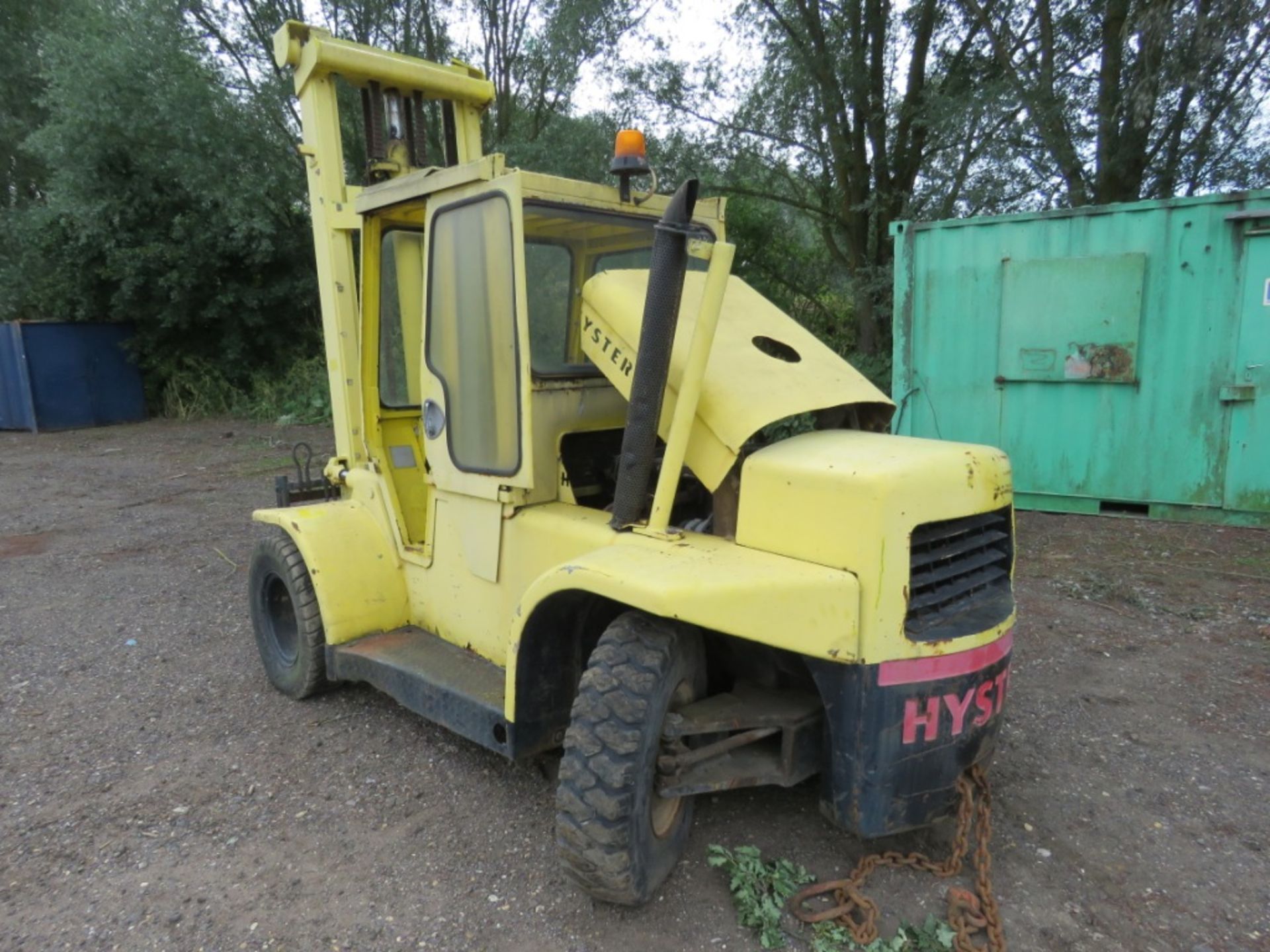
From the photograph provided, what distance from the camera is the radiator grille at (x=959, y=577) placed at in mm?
2416

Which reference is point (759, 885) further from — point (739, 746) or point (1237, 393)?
point (1237, 393)

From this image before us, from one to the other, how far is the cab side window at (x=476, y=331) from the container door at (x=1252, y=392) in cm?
584

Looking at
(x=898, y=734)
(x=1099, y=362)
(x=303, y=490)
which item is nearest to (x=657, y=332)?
(x=898, y=734)

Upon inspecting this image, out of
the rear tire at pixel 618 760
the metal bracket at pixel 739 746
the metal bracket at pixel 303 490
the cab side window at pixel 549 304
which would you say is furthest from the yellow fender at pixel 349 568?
the metal bracket at pixel 739 746

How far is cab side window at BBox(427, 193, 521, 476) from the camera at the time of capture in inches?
119

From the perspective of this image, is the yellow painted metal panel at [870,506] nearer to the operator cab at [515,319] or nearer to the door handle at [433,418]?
the operator cab at [515,319]

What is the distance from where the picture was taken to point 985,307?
23.5ft

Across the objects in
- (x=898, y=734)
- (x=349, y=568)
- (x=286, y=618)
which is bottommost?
(x=286, y=618)

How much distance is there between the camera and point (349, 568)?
374 centimetres

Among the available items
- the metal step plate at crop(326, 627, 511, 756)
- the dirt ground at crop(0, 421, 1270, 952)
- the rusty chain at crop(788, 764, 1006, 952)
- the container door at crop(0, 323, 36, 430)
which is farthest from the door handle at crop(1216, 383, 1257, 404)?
the container door at crop(0, 323, 36, 430)

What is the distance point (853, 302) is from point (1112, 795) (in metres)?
8.69

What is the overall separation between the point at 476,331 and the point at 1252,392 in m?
5.98

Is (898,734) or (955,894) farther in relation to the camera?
(955,894)

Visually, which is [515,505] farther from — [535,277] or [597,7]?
[597,7]
